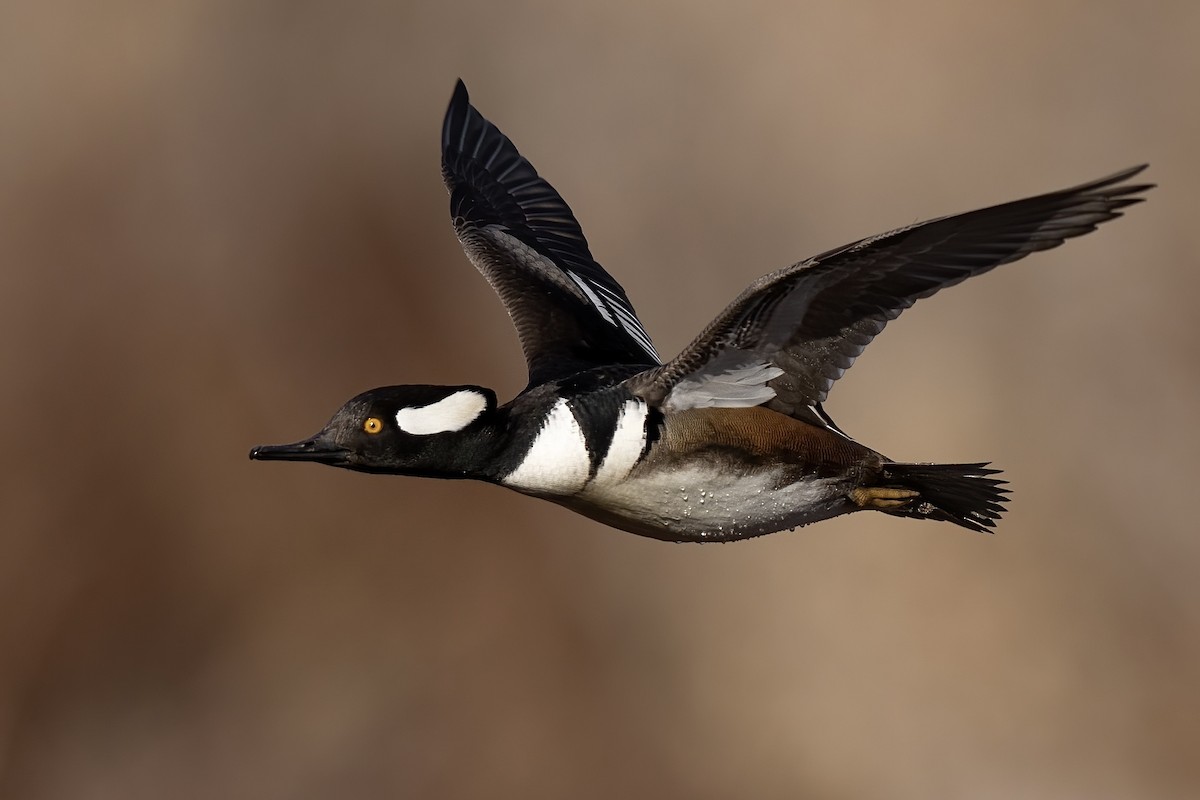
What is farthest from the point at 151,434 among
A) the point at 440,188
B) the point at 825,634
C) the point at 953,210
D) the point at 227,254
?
the point at 953,210

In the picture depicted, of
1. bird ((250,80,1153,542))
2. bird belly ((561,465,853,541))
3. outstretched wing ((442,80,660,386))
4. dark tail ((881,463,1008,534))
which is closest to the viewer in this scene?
bird ((250,80,1153,542))

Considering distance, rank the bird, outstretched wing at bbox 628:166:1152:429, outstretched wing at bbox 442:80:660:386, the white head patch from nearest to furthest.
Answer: outstretched wing at bbox 628:166:1152:429, the bird, the white head patch, outstretched wing at bbox 442:80:660:386

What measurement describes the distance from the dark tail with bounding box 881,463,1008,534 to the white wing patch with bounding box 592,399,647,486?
0.75 meters

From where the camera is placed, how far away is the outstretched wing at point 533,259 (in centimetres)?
450

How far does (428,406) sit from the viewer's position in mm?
3426

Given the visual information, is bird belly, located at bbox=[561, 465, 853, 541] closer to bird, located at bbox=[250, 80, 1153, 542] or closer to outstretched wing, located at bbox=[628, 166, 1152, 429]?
bird, located at bbox=[250, 80, 1153, 542]

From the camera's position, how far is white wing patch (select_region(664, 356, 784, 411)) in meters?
3.51

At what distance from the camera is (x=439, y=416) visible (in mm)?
3418

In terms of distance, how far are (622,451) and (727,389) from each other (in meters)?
0.33

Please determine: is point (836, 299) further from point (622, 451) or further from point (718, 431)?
point (622, 451)

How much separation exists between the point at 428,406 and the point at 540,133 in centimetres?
437

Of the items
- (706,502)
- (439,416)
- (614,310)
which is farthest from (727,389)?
(614,310)

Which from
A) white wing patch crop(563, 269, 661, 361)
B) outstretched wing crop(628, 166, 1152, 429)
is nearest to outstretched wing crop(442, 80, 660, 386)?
white wing patch crop(563, 269, 661, 361)

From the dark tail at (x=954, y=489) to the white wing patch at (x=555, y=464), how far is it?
91 cm
